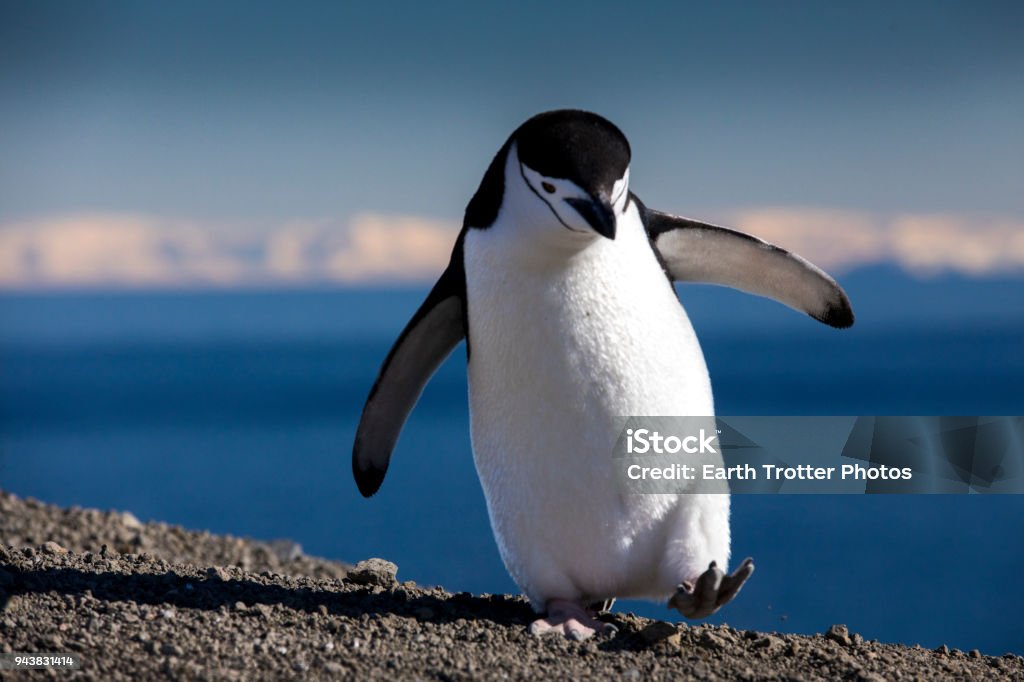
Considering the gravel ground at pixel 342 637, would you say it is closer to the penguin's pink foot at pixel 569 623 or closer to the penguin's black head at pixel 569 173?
the penguin's pink foot at pixel 569 623

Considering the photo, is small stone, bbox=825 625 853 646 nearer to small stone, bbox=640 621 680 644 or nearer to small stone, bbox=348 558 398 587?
small stone, bbox=640 621 680 644

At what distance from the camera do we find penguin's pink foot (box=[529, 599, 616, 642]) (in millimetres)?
4059

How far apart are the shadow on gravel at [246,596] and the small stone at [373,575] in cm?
13

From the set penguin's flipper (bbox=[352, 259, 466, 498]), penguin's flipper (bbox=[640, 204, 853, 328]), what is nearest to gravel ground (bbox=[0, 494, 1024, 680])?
penguin's flipper (bbox=[352, 259, 466, 498])

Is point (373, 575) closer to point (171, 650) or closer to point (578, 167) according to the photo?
point (171, 650)

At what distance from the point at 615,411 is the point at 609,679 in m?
0.92

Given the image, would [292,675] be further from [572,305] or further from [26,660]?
[572,305]

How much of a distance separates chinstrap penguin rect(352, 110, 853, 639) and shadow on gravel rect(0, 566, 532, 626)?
0.26m

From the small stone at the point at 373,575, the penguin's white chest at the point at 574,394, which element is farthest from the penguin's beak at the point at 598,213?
the small stone at the point at 373,575

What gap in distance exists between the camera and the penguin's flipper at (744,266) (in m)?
4.61

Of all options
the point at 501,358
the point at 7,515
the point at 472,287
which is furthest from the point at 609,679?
the point at 7,515

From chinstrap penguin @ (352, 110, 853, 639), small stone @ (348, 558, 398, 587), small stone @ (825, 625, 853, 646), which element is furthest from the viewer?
small stone @ (348, 558, 398, 587)

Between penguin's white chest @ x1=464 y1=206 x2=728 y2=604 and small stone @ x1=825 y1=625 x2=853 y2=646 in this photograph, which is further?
small stone @ x1=825 y1=625 x2=853 y2=646

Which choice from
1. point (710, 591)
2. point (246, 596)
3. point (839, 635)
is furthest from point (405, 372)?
point (839, 635)
